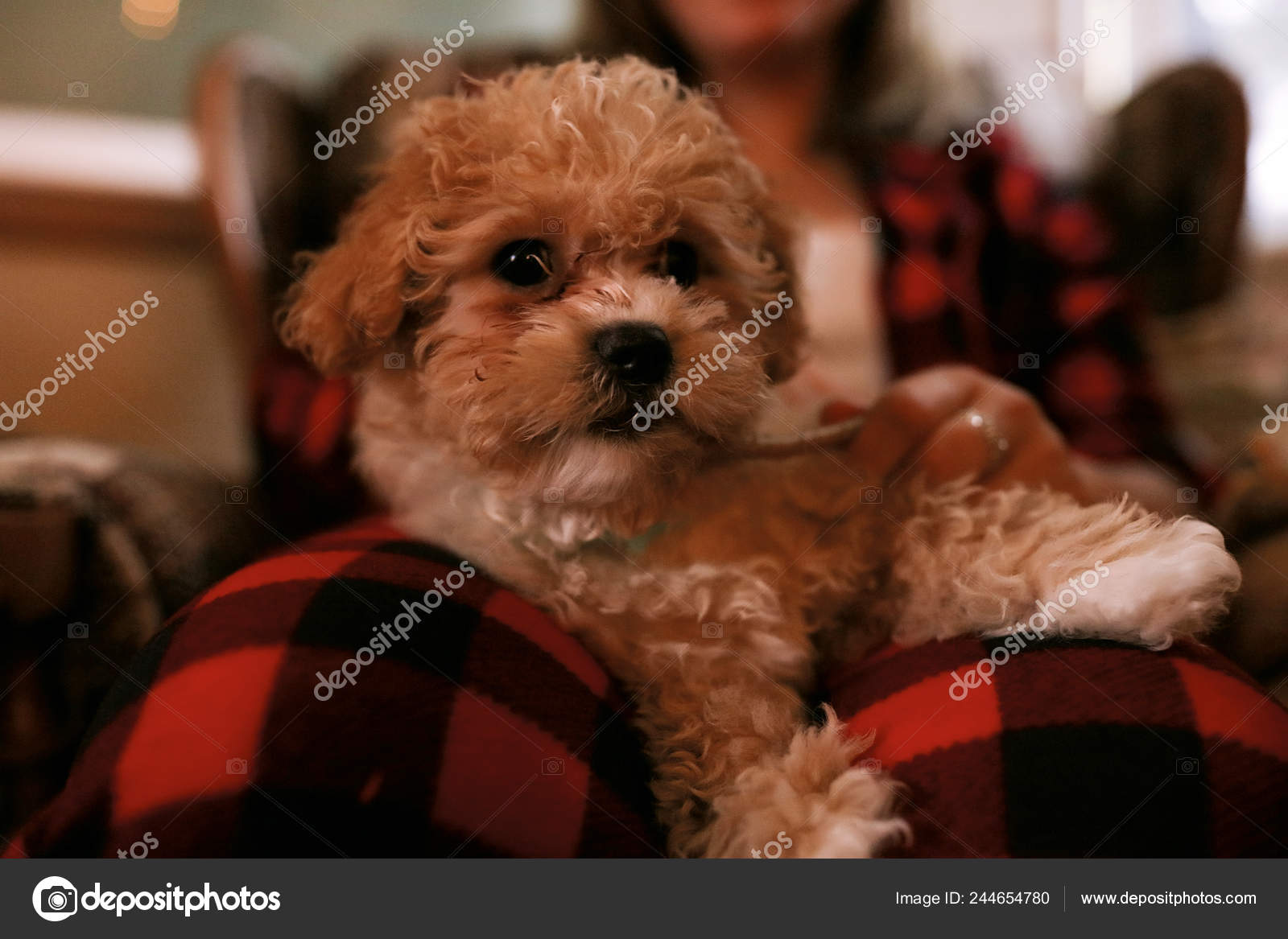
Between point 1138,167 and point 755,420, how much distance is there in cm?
191

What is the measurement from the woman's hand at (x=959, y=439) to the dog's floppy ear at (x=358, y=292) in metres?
0.85

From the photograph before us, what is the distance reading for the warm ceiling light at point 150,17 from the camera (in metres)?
2.16

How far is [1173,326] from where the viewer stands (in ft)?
8.59

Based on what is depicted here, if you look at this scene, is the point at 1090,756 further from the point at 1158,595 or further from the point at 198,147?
the point at 198,147

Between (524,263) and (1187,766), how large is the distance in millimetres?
1158

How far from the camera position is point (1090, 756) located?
3.17 ft
